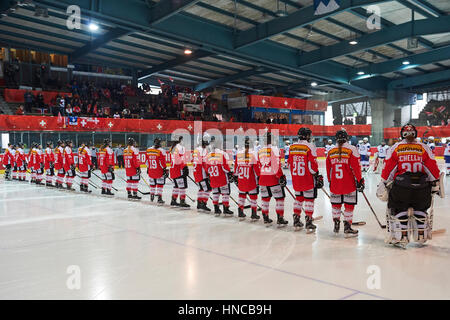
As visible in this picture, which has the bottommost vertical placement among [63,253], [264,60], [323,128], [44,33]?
[63,253]

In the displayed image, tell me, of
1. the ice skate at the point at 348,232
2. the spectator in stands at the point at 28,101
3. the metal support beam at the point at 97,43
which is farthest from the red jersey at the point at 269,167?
the spectator in stands at the point at 28,101

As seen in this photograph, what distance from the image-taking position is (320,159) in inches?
1066

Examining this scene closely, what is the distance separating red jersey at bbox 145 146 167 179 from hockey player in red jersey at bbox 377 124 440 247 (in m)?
5.74

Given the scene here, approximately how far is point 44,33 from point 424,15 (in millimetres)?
19363

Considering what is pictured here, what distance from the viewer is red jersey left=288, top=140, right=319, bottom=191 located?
640 cm

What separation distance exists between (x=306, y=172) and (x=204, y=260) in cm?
249

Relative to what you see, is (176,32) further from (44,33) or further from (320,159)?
(320,159)

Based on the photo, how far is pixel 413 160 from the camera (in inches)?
207

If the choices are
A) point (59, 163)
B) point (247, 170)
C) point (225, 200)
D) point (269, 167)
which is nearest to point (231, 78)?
point (59, 163)

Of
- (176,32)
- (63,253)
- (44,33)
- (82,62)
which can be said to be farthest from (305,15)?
(82,62)

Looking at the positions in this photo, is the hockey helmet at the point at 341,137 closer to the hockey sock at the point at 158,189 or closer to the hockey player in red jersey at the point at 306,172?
the hockey player in red jersey at the point at 306,172

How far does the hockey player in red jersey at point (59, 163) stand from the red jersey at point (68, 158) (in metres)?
0.26

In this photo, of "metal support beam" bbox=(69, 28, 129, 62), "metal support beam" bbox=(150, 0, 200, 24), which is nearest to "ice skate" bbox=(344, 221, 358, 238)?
"metal support beam" bbox=(150, 0, 200, 24)

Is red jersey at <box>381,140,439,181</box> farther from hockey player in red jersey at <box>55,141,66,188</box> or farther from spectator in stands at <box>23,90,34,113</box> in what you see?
spectator in stands at <box>23,90,34,113</box>
